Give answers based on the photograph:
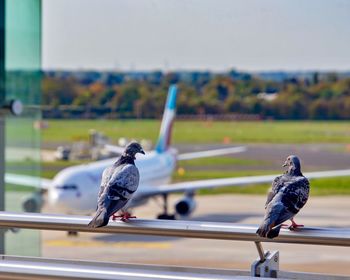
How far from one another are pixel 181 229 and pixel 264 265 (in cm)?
28

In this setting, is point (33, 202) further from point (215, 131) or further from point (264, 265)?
point (215, 131)

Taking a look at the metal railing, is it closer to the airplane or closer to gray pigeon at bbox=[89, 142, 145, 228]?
gray pigeon at bbox=[89, 142, 145, 228]

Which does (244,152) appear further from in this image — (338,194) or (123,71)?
(338,194)

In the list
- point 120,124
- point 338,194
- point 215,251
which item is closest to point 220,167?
point 338,194

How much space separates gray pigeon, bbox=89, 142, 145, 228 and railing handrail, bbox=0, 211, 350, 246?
0.27 m

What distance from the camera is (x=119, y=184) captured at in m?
3.73

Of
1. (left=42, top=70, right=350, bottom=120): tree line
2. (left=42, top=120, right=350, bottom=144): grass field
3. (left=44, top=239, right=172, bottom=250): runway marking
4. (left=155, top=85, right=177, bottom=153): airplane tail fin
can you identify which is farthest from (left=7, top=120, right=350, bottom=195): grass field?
(left=44, top=239, right=172, bottom=250): runway marking

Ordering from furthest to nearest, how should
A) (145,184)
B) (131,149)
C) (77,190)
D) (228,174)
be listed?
1. (228,174)
2. (145,184)
3. (77,190)
4. (131,149)

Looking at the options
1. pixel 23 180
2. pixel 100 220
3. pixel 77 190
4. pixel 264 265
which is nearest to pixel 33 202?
pixel 23 180

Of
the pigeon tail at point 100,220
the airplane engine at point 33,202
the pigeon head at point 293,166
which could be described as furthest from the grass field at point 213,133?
the pigeon tail at point 100,220

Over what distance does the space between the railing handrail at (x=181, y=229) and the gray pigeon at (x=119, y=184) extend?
27 cm

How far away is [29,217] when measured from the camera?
304 centimetres

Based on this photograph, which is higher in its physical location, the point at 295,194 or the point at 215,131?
the point at 215,131

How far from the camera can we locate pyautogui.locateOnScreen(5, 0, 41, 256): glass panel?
7.31 meters
